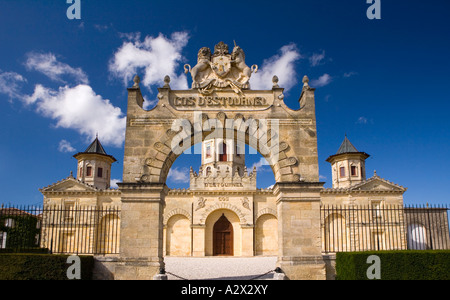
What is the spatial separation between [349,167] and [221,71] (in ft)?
77.3

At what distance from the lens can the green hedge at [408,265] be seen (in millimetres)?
10359

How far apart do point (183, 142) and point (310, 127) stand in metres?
4.22

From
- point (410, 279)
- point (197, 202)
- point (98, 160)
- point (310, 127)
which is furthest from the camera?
point (98, 160)

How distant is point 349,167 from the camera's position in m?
32.6

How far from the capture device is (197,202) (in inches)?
1099

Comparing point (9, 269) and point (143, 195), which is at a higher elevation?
point (143, 195)

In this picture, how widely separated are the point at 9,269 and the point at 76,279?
196cm

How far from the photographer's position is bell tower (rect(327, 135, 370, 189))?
106 feet

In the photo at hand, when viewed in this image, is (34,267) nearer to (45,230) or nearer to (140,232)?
(140,232)
